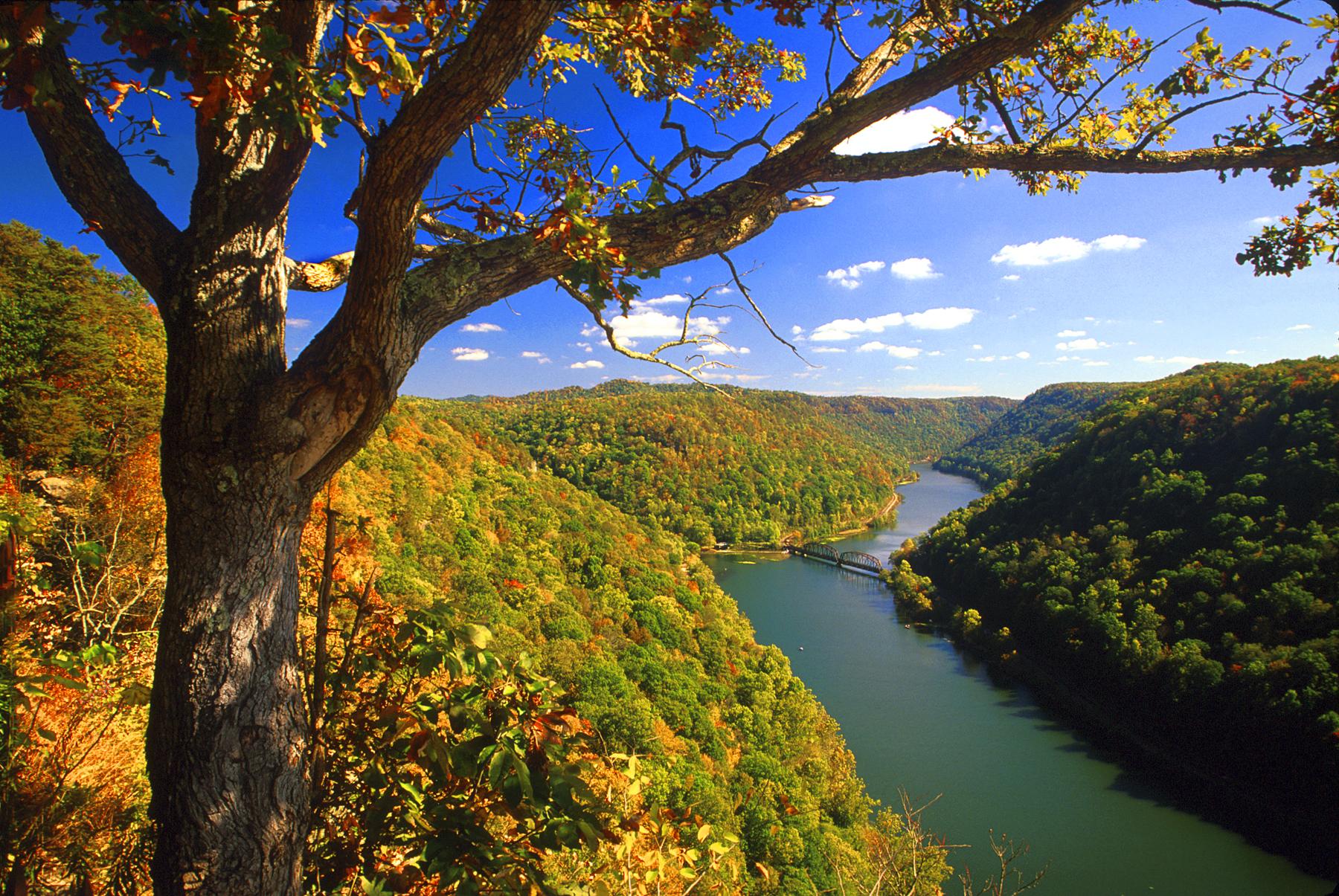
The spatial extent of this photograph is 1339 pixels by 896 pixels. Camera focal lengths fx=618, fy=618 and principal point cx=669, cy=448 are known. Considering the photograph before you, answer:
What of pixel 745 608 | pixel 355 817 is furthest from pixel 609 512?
pixel 355 817

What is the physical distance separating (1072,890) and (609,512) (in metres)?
23.9

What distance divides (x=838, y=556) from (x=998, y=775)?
79.8 feet

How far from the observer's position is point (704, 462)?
5391cm

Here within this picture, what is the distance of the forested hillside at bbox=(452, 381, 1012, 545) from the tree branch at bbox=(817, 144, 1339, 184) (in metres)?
37.1

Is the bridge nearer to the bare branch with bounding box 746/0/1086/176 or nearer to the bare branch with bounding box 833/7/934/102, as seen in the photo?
the bare branch with bounding box 833/7/934/102

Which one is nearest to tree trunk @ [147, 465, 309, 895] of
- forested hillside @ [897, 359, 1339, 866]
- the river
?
the river

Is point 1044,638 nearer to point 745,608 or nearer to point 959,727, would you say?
point 959,727

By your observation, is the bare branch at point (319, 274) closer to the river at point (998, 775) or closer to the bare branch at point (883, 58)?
the bare branch at point (883, 58)

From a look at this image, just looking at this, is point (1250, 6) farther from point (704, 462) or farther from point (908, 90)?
point (704, 462)

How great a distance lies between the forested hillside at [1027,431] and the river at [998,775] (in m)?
43.3

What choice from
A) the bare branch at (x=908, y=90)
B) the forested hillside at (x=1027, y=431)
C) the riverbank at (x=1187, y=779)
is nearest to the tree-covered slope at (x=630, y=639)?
the bare branch at (x=908, y=90)

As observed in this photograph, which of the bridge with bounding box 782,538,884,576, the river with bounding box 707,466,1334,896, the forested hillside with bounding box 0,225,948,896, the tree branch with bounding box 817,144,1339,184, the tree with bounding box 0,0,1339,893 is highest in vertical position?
the tree branch with bounding box 817,144,1339,184

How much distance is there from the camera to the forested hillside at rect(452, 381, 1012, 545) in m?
49.0

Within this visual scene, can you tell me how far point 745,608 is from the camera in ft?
108
